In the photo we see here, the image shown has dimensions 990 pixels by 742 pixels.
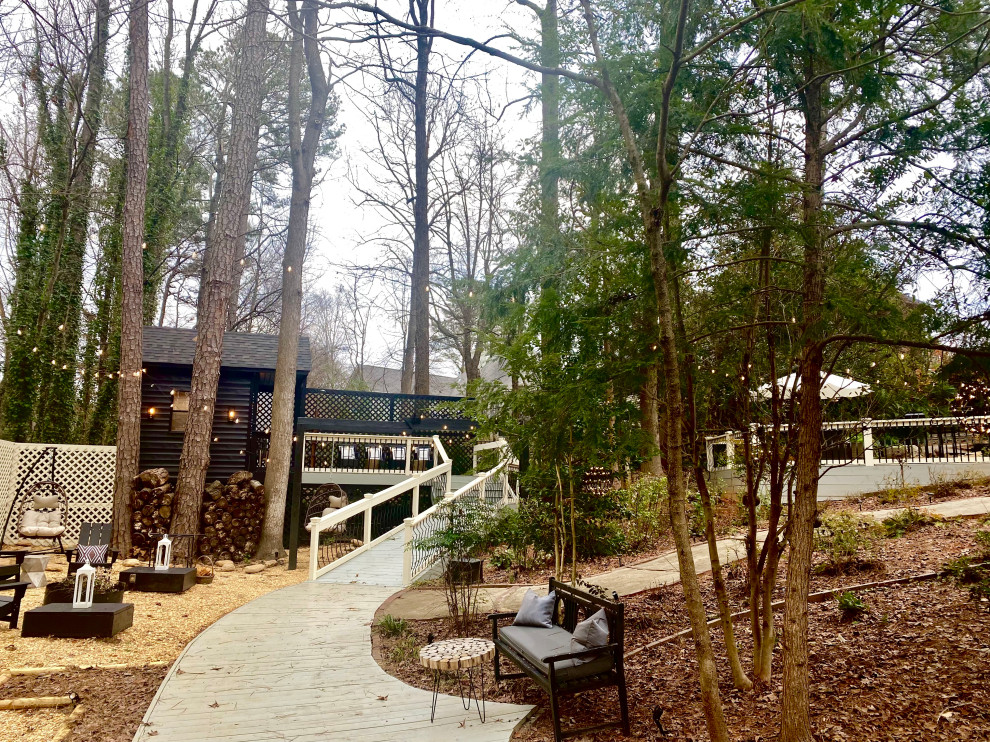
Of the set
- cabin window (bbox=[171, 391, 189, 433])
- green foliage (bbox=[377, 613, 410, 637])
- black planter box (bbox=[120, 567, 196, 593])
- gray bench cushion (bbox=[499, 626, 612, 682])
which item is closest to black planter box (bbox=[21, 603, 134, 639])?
black planter box (bbox=[120, 567, 196, 593])

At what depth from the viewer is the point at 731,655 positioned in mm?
4246

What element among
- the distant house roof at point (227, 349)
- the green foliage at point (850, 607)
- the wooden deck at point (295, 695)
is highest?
the distant house roof at point (227, 349)

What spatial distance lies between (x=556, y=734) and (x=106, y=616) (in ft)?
16.5

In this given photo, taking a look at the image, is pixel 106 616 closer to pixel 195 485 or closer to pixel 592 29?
pixel 195 485

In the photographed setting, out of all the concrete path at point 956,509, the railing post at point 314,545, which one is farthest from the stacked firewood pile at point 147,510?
the concrete path at point 956,509

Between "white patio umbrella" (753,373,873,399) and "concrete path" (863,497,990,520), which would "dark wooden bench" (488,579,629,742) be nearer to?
"white patio umbrella" (753,373,873,399)

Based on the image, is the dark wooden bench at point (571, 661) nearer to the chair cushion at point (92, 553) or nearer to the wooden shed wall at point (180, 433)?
the chair cushion at point (92, 553)

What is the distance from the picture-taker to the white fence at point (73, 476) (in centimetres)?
1079

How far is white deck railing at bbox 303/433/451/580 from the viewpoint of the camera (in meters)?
8.98

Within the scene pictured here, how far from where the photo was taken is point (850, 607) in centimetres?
511

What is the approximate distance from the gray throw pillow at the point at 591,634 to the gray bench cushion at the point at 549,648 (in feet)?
0.21

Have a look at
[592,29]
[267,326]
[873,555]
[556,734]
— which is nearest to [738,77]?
[592,29]

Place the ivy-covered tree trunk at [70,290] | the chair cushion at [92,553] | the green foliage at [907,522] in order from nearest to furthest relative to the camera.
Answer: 1. the chair cushion at [92,553]
2. the green foliage at [907,522]
3. the ivy-covered tree trunk at [70,290]

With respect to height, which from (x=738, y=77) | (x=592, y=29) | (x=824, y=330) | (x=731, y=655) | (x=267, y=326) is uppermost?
(x=267, y=326)
